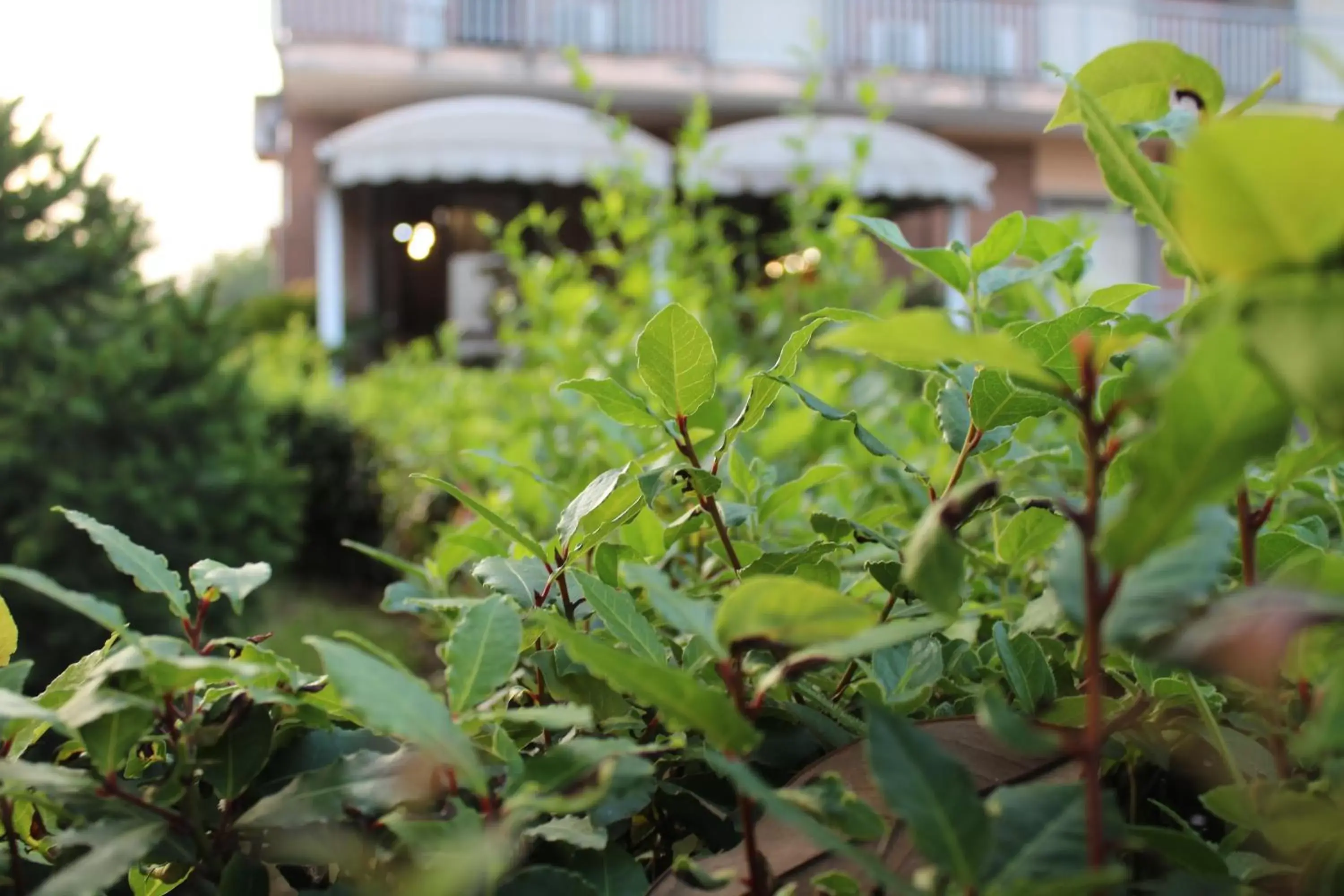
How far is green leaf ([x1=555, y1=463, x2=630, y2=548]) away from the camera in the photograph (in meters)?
0.51

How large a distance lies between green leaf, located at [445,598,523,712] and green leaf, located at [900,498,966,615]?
156mm

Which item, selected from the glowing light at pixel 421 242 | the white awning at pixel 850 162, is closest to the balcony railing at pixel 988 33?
the white awning at pixel 850 162

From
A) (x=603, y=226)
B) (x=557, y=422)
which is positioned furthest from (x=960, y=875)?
(x=603, y=226)

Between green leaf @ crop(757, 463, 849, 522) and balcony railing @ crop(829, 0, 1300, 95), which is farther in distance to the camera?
balcony railing @ crop(829, 0, 1300, 95)

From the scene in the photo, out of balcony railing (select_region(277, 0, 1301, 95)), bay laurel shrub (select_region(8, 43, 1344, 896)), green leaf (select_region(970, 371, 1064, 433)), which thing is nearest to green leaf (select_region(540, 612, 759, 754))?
bay laurel shrub (select_region(8, 43, 1344, 896))

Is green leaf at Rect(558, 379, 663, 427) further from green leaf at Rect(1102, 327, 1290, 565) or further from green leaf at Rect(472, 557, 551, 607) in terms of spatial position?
green leaf at Rect(1102, 327, 1290, 565)

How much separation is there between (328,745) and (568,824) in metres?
0.12

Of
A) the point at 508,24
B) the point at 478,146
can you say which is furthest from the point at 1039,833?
the point at 508,24

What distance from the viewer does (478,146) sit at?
10406mm

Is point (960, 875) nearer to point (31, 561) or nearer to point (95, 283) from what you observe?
point (31, 561)

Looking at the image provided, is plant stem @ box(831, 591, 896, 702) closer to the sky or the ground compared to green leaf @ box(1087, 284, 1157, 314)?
closer to the ground

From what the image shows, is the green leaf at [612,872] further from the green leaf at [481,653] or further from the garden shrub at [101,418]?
the garden shrub at [101,418]

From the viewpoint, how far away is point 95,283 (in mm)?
4480

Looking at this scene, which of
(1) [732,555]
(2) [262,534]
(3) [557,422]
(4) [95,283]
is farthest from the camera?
(4) [95,283]
